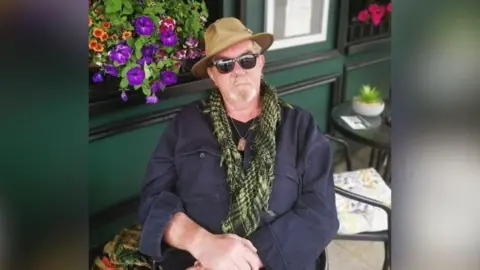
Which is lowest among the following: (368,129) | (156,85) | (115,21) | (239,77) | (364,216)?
(364,216)

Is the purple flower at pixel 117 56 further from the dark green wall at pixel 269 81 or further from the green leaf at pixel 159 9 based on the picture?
the dark green wall at pixel 269 81

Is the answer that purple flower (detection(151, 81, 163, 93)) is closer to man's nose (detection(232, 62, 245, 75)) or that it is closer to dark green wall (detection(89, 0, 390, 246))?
dark green wall (detection(89, 0, 390, 246))

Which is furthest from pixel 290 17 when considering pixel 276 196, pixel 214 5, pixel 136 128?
pixel 276 196

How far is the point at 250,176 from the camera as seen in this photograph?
4.13ft

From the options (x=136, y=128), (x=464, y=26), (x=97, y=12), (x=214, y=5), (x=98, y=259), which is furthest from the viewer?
(x=214, y=5)

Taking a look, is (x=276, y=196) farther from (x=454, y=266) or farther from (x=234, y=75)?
(x=454, y=266)

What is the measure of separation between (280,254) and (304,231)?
0.08 metres

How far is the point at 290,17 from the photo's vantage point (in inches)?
98.0

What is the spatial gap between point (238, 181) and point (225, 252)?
0.56 feet

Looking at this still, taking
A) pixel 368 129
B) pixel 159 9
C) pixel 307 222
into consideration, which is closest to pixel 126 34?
pixel 159 9

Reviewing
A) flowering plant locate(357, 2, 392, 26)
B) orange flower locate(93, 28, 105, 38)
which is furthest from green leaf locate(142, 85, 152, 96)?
flowering plant locate(357, 2, 392, 26)

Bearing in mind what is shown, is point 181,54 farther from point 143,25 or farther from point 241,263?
point 241,263

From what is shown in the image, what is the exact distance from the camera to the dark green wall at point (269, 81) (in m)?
1.76

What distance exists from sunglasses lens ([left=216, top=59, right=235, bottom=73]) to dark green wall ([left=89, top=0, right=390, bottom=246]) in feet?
1.86
